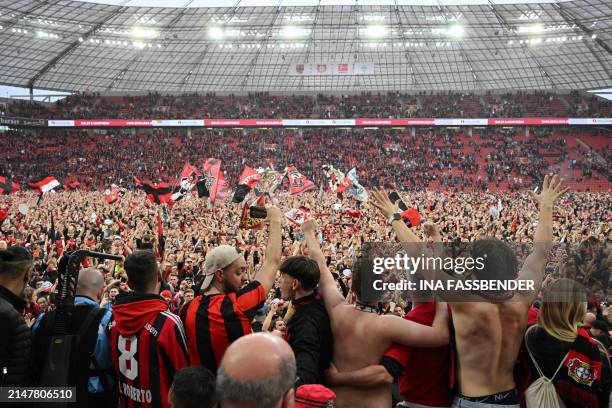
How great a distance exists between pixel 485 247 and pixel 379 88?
54.6 meters

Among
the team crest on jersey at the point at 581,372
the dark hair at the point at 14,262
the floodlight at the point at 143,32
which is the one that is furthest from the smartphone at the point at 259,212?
the floodlight at the point at 143,32

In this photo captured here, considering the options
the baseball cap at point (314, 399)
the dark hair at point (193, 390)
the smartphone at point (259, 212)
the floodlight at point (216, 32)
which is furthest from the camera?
the floodlight at point (216, 32)

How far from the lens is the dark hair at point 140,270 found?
3.01 metres

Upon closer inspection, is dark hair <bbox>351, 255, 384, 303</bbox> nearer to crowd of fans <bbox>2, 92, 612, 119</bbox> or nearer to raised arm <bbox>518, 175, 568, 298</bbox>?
raised arm <bbox>518, 175, 568, 298</bbox>

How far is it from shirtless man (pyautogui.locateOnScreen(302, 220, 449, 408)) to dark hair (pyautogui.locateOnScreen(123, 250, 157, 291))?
45.5 inches

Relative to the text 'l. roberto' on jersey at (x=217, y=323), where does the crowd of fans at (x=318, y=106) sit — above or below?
below

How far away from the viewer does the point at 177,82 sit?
53.7 meters

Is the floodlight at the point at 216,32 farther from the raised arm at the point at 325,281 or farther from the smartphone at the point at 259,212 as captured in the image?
the raised arm at the point at 325,281

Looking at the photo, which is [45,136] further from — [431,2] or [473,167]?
[473,167]

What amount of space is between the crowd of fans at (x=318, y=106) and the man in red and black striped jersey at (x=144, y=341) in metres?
46.3

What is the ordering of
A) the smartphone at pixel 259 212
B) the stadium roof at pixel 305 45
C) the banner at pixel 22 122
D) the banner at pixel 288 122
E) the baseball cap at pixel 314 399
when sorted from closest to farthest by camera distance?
the baseball cap at pixel 314 399 → the smartphone at pixel 259 212 → the stadium roof at pixel 305 45 → the banner at pixel 22 122 → the banner at pixel 288 122

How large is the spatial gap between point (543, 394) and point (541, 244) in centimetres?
89

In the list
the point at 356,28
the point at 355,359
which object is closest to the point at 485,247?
the point at 355,359

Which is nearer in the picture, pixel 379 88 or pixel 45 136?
pixel 45 136
